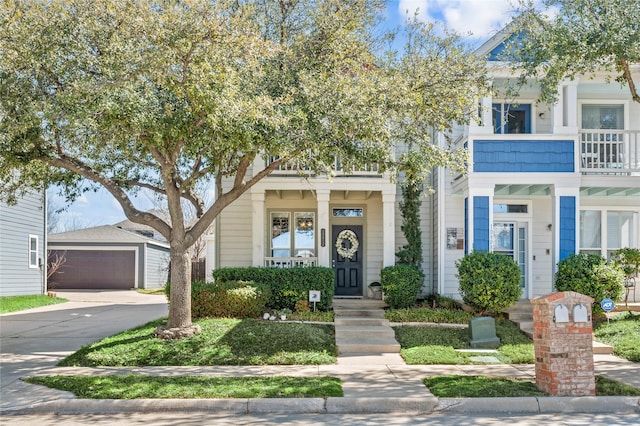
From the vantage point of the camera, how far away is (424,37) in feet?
39.9

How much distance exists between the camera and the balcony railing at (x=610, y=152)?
14.2 m

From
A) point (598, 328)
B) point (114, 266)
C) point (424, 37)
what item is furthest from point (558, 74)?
point (114, 266)

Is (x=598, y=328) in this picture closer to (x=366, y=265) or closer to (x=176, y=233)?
(x=366, y=265)

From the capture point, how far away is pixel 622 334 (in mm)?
12141

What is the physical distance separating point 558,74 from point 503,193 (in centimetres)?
451

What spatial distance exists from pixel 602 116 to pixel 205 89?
11.4 meters

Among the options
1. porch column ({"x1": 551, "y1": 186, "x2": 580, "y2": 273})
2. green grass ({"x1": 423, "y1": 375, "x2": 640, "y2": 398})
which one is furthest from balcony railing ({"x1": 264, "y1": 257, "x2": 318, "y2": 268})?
green grass ({"x1": 423, "y1": 375, "x2": 640, "y2": 398})

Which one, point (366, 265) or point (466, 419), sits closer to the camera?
point (466, 419)

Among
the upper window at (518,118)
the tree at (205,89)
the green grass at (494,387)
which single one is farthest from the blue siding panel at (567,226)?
the green grass at (494,387)

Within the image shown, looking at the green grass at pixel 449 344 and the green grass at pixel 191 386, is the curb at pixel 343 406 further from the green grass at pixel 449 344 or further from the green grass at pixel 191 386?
the green grass at pixel 449 344

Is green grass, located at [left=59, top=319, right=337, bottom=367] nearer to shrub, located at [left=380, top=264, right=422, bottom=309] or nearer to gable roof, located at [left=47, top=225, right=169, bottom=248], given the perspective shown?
shrub, located at [left=380, top=264, right=422, bottom=309]

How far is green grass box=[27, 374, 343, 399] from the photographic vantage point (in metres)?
7.76

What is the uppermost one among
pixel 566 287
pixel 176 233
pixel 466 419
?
pixel 176 233

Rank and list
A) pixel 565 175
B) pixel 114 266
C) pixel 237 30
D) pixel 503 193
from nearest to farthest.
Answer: pixel 237 30, pixel 565 175, pixel 503 193, pixel 114 266
